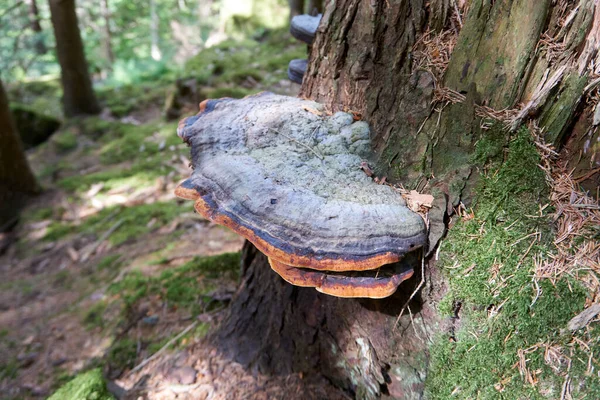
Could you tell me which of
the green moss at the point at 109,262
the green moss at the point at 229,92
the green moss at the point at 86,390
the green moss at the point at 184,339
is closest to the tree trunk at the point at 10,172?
the green moss at the point at 109,262

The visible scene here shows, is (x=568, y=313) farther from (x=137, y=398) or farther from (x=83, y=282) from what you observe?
(x=83, y=282)

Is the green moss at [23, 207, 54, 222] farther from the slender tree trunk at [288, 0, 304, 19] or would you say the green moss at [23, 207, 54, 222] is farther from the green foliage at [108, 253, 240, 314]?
the slender tree trunk at [288, 0, 304, 19]

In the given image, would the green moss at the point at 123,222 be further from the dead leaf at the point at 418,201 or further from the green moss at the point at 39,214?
the dead leaf at the point at 418,201

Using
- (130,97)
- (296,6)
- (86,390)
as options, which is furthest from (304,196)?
(130,97)

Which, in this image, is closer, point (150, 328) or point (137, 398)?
point (137, 398)

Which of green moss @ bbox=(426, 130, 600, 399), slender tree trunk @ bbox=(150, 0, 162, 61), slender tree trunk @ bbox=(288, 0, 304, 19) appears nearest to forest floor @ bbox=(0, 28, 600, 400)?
green moss @ bbox=(426, 130, 600, 399)

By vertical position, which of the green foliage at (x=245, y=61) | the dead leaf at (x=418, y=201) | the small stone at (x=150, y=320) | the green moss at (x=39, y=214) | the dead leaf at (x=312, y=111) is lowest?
the green moss at (x=39, y=214)

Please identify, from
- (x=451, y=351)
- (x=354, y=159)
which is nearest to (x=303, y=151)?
(x=354, y=159)
